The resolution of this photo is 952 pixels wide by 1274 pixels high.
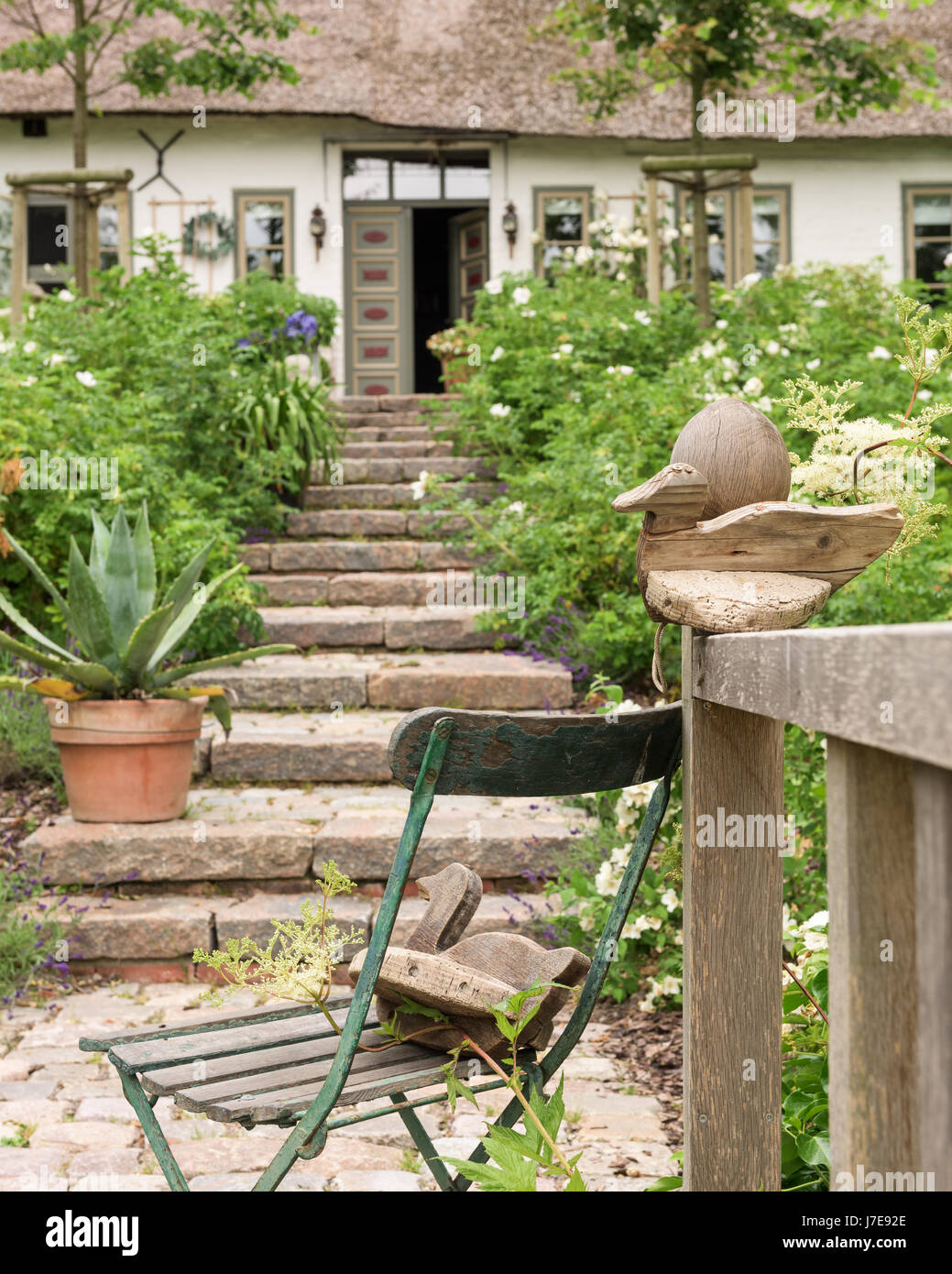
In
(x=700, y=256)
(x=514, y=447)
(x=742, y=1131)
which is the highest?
(x=700, y=256)

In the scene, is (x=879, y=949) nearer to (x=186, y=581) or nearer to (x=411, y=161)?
(x=186, y=581)

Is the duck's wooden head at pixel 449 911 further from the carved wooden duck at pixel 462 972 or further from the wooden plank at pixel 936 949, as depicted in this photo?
the wooden plank at pixel 936 949

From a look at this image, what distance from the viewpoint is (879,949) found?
872 millimetres

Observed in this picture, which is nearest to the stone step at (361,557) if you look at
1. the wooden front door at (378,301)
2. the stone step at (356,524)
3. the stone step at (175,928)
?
the stone step at (356,524)

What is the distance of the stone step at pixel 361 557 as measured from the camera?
22.9 feet

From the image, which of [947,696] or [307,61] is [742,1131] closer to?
[947,696]

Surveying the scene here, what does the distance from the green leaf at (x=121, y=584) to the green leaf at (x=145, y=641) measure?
12 cm

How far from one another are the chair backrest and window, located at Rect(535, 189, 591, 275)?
12698 mm

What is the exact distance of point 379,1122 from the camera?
2873mm

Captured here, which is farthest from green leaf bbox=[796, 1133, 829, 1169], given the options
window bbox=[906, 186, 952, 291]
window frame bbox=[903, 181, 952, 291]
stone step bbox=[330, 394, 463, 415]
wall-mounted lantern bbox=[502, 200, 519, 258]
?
window bbox=[906, 186, 952, 291]

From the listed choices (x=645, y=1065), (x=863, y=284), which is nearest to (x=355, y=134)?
(x=863, y=284)

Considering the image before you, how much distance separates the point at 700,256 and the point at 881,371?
2354 millimetres

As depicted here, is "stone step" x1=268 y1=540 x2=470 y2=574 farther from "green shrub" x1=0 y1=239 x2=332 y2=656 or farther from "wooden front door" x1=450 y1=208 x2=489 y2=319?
"wooden front door" x1=450 y1=208 x2=489 y2=319
